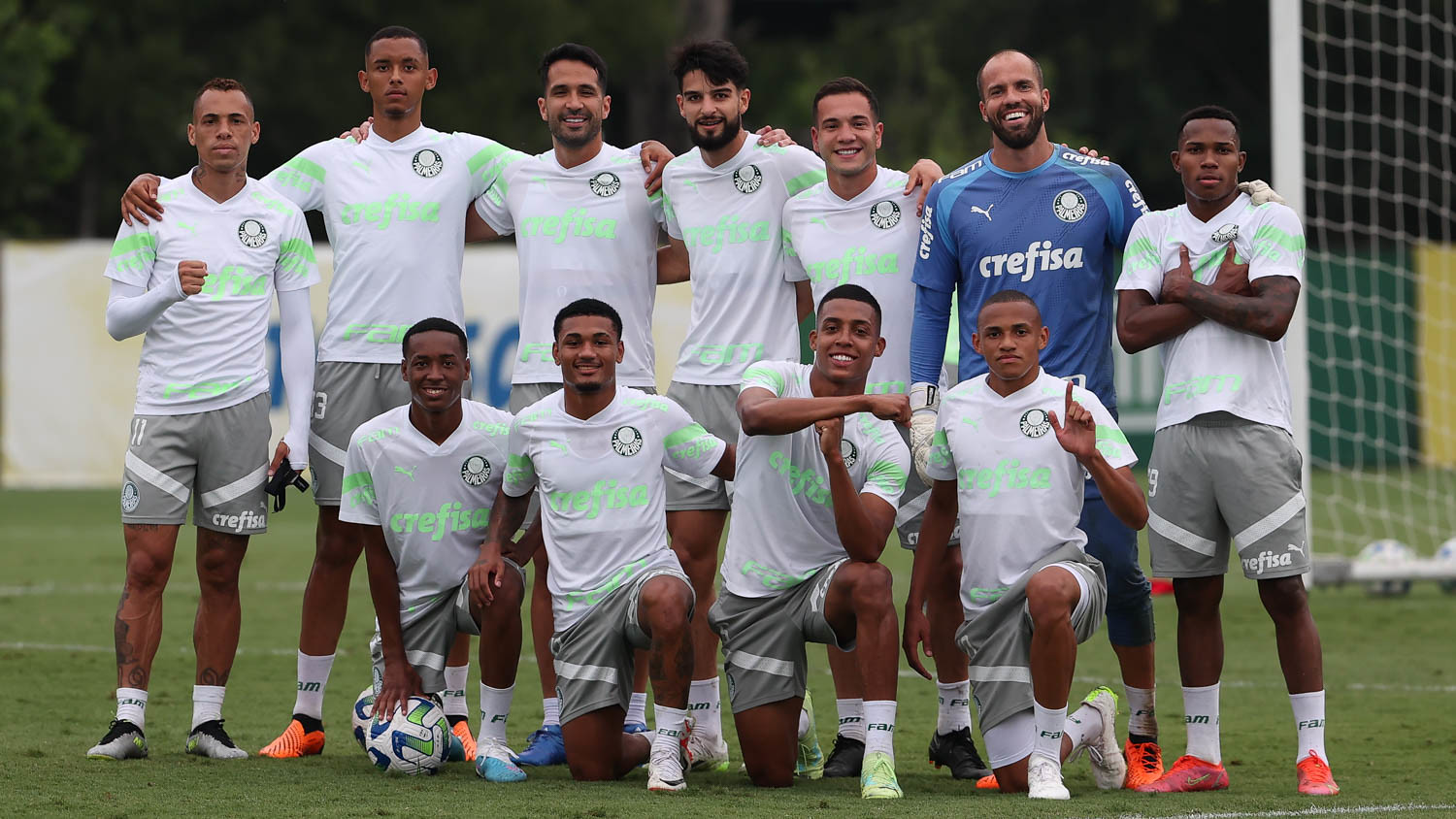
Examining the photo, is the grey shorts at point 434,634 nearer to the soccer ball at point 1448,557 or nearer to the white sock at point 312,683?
the white sock at point 312,683

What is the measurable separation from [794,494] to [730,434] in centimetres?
62

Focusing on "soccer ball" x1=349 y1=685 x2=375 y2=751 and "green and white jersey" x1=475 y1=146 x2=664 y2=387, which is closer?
"soccer ball" x1=349 y1=685 x2=375 y2=751

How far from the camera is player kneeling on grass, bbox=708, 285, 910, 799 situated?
587 centimetres

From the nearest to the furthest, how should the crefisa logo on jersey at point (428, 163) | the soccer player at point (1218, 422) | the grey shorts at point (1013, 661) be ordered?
the grey shorts at point (1013, 661) → the soccer player at point (1218, 422) → the crefisa logo on jersey at point (428, 163)

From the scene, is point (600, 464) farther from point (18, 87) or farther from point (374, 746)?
point (18, 87)

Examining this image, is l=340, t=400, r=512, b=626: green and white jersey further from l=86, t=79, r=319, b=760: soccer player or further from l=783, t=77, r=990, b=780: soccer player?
l=783, t=77, r=990, b=780: soccer player

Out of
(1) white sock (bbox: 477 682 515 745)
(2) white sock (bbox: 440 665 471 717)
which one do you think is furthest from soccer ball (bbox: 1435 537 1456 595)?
(1) white sock (bbox: 477 682 515 745)

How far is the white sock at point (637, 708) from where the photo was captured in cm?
678

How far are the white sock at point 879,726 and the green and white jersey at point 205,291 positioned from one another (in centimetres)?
253

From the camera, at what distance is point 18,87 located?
23.5 meters

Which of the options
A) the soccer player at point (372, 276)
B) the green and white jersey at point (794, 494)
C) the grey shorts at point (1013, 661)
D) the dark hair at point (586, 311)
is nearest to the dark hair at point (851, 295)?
the green and white jersey at point (794, 494)

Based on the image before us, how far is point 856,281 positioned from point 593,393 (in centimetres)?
100

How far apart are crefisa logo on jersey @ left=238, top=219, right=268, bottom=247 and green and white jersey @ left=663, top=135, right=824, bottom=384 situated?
4.79 ft

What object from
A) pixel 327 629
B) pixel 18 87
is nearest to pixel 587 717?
pixel 327 629
